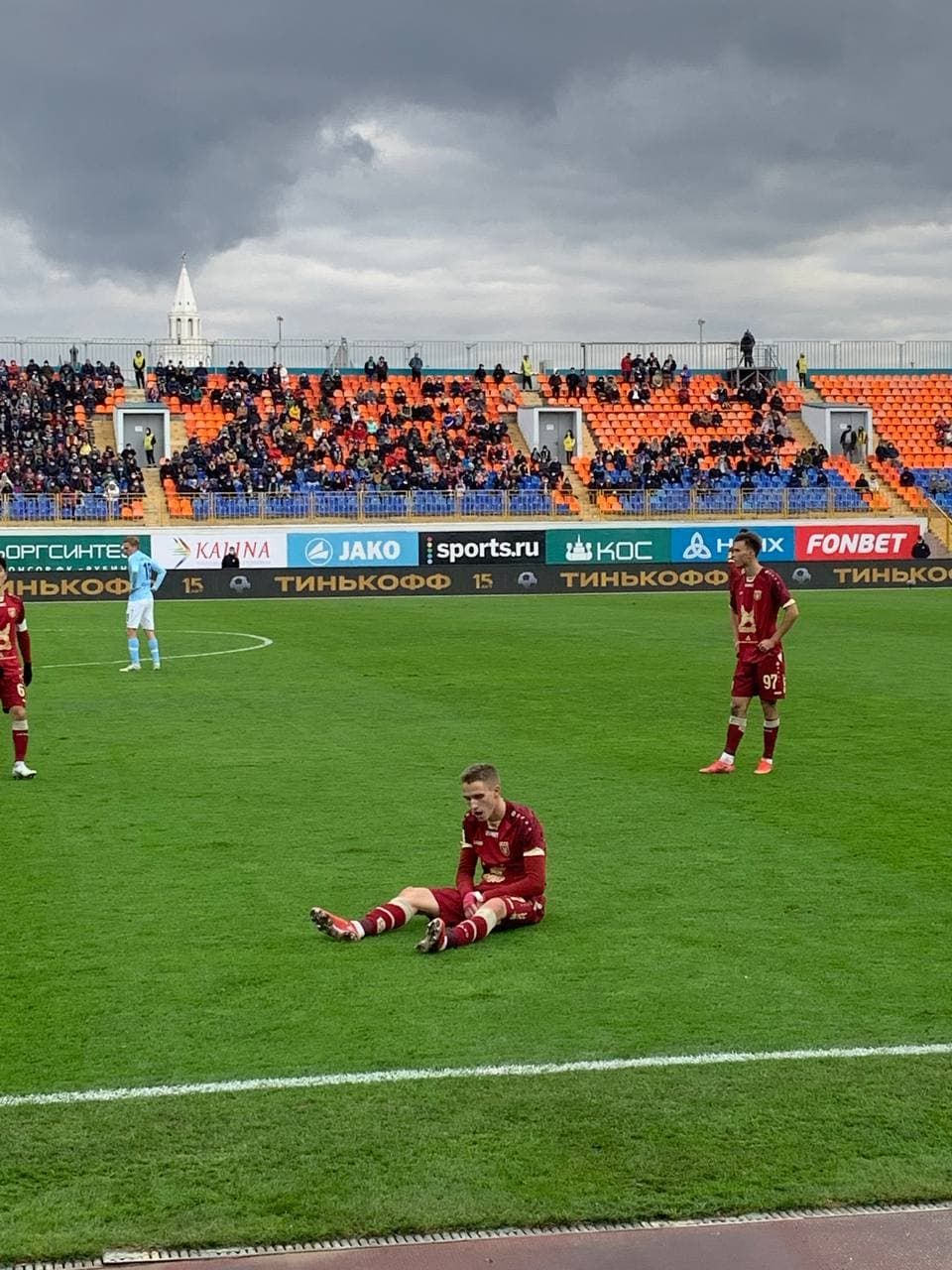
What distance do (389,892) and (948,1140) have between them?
4.81 meters

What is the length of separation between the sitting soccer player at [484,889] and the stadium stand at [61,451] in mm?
43094

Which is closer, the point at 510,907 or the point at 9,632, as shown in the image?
the point at 510,907

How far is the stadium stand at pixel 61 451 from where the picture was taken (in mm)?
50844

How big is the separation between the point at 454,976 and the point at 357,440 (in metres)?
51.8

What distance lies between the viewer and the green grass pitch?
5.89 metres

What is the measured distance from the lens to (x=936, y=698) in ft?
69.3

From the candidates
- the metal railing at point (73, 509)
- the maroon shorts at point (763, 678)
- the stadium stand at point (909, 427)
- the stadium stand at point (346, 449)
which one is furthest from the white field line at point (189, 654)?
the stadium stand at point (909, 427)

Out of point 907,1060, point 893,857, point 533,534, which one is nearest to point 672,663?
point 893,857

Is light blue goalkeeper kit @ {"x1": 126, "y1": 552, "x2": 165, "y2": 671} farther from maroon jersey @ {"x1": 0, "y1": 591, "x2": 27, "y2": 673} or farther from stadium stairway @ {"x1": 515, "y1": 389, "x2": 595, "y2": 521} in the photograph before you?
stadium stairway @ {"x1": 515, "y1": 389, "x2": 595, "y2": 521}

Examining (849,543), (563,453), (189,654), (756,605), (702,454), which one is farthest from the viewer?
(563,453)

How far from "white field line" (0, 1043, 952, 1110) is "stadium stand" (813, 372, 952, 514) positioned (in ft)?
172

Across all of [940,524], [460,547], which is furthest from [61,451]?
[940,524]

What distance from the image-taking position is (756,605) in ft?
48.7

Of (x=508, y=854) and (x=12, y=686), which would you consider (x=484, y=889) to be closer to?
(x=508, y=854)
